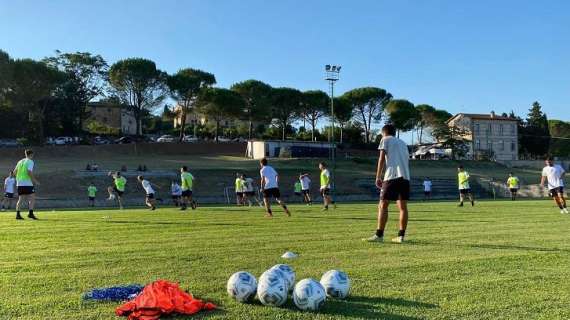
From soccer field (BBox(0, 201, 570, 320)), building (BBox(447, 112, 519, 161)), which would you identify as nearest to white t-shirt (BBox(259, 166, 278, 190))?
soccer field (BBox(0, 201, 570, 320))

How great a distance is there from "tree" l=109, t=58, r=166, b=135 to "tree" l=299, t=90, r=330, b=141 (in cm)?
2558

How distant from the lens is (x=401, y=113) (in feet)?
332

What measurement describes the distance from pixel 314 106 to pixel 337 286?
9084 centimetres

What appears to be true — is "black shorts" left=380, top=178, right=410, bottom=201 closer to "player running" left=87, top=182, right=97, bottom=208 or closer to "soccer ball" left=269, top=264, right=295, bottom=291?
"soccer ball" left=269, top=264, right=295, bottom=291

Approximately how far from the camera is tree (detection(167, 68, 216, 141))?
86188 millimetres

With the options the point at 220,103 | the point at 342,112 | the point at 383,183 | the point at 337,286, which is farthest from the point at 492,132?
the point at 337,286

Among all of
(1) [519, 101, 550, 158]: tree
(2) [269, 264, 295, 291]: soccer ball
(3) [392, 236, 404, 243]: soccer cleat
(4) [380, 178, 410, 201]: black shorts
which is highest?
(1) [519, 101, 550, 158]: tree

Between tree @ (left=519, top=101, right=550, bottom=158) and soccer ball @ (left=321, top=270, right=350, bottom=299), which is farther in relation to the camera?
tree @ (left=519, top=101, right=550, bottom=158)

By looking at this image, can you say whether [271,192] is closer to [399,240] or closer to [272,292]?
[399,240]

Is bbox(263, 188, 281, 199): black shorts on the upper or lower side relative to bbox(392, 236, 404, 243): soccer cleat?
upper

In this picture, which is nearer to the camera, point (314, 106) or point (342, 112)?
point (314, 106)

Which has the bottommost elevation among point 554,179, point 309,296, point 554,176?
point 309,296

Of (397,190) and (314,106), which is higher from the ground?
(314,106)

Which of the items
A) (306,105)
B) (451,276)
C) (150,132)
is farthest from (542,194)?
(150,132)
